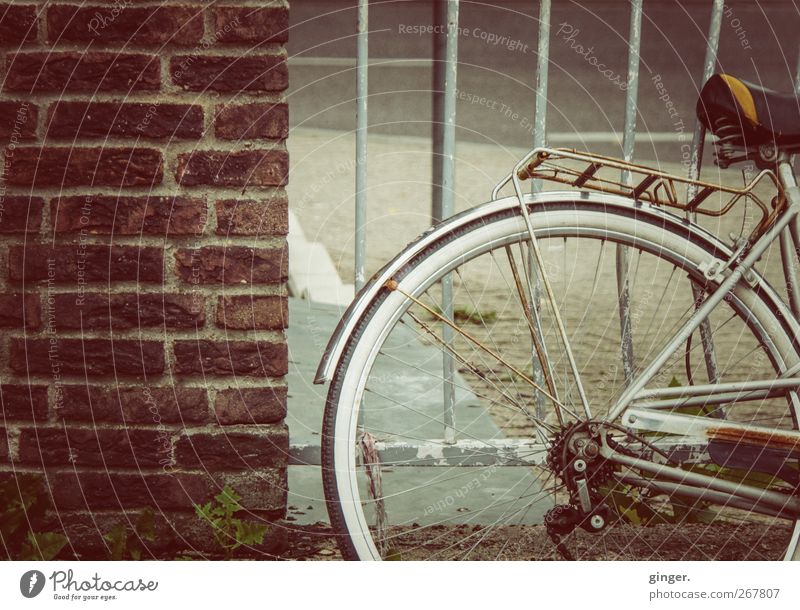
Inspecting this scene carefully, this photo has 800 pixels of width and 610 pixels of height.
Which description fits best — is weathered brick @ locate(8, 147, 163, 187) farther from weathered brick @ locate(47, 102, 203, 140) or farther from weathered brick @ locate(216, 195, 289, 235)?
weathered brick @ locate(216, 195, 289, 235)

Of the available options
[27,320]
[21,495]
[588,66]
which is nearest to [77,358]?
[27,320]

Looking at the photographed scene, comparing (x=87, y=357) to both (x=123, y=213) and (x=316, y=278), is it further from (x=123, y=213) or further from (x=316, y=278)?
(x=316, y=278)

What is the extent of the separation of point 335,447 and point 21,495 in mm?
750

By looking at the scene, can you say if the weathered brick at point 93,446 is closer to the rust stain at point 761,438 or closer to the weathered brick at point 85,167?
the weathered brick at point 85,167

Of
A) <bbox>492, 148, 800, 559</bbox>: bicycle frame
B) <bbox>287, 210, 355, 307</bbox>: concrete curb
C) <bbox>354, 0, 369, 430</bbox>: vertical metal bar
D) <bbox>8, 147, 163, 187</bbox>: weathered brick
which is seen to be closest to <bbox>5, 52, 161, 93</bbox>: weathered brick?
<bbox>8, 147, 163, 187</bbox>: weathered brick

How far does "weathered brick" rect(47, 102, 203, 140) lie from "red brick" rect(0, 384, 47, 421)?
50 cm

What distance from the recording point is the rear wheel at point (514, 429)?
1719 millimetres

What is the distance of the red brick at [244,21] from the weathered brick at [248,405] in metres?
0.69

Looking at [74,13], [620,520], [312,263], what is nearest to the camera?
[74,13]

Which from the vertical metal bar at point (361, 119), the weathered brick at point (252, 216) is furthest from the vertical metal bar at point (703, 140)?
the weathered brick at point (252, 216)

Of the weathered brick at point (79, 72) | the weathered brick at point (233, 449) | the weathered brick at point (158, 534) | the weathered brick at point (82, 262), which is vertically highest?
the weathered brick at point (79, 72)

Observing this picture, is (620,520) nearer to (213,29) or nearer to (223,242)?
(223,242)

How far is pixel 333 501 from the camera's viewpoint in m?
1.73

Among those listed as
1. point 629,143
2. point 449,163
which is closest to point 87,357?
point 449,163
